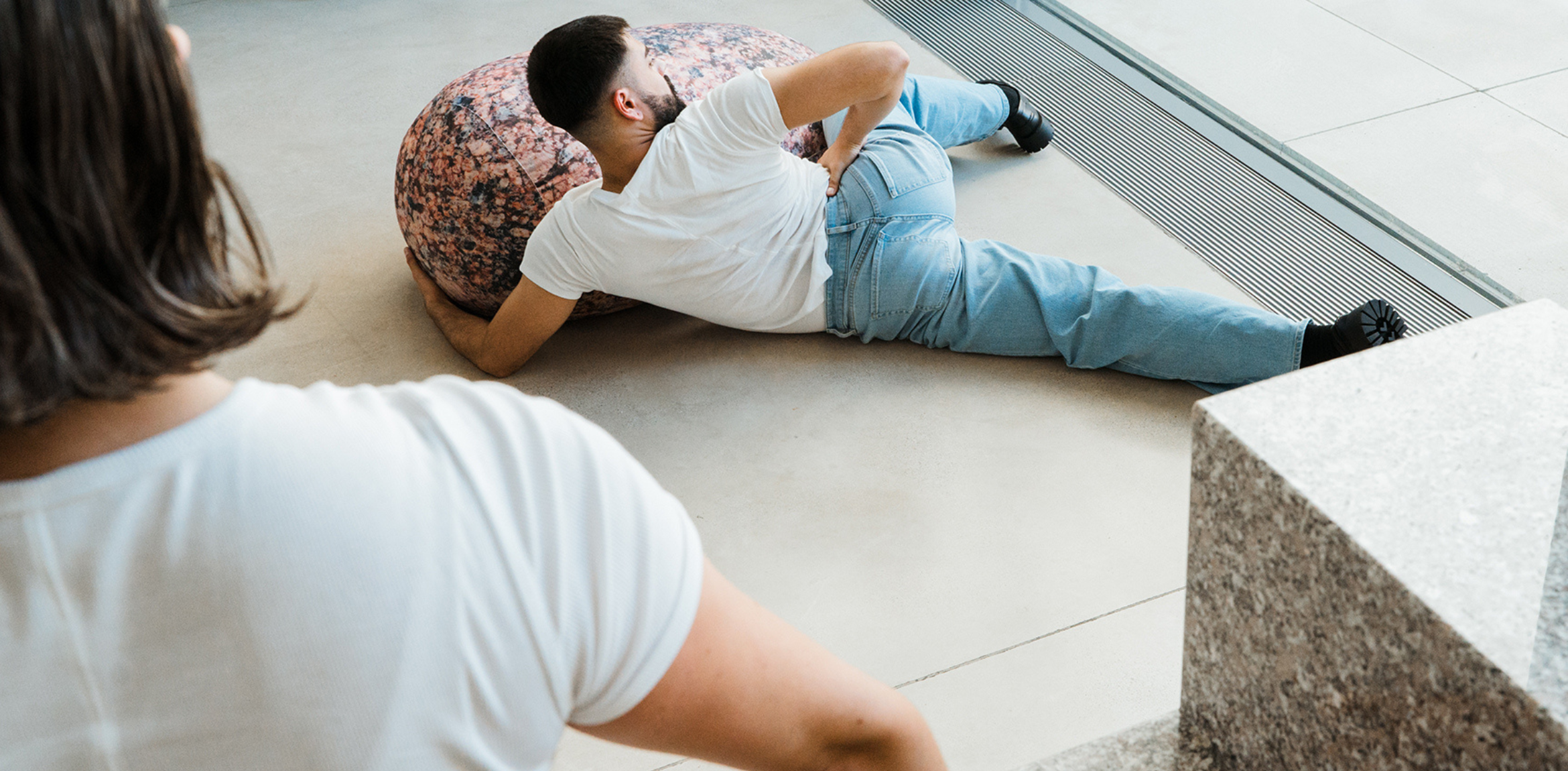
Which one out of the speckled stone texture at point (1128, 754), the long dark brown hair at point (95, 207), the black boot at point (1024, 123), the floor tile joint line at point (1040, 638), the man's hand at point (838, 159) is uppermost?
the long dark brown hair at point (95, 207)

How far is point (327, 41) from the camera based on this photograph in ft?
14.3

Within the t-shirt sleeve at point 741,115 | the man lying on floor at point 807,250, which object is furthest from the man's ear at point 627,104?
the t-shirt sleeve at point 741,115

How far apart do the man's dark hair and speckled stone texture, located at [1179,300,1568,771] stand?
1503 millimetres

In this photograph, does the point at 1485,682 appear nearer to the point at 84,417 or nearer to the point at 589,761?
the point at 84,417

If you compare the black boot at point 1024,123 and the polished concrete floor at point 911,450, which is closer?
the polished concrete floor at point 911,450

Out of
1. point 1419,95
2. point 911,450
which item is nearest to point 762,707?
point 911,450

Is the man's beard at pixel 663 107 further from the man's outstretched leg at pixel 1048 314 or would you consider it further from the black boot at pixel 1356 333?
the black boot at pixel 1356 333

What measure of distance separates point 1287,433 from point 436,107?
7.18 feet

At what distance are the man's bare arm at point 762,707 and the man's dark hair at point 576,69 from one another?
162 cm

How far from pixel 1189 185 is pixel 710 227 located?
1462mm

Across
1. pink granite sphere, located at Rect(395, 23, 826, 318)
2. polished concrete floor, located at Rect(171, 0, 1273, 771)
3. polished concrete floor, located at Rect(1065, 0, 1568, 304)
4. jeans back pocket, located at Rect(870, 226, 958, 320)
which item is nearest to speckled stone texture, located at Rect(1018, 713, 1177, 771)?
polished concrete floor, located at Rect(171, 0, 1273, 771)

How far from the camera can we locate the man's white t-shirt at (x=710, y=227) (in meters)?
Result: 2.31

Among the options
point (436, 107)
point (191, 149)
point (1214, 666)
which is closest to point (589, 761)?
point (1214, 666)

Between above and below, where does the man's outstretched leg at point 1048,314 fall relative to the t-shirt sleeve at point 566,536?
below
